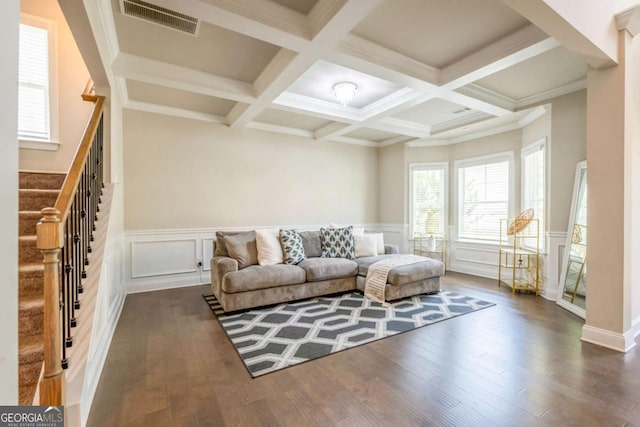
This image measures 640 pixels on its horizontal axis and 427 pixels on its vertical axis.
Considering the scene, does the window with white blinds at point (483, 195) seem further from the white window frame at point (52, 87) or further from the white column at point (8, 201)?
the white window frame at point (52, 87)

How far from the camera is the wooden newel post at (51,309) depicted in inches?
55.9

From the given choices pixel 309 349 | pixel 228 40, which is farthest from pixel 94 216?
pixel 309 349

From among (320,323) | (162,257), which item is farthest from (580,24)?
(162,257)

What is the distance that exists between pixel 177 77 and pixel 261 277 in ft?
8.11

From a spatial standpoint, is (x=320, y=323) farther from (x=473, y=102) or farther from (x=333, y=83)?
(x=473, y=102)

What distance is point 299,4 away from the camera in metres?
2.31

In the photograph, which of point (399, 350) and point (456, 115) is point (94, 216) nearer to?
point (399, 350)

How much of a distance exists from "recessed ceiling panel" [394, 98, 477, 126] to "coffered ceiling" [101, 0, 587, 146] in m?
0.03

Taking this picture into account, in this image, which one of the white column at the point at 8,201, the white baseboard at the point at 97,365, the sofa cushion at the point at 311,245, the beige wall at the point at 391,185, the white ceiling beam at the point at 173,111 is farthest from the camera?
the beige wall at the point at 391,185

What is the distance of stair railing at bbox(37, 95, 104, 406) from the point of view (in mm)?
1434

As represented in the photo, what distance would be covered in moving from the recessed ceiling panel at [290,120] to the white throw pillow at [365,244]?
214 cm

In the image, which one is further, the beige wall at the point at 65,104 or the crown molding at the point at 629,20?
the beige wall at the point at 65,104

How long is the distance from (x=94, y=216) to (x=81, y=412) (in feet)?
5.29

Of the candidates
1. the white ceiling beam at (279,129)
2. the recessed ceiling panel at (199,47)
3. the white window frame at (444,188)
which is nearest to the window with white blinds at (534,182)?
the white window frame at (444,188)
